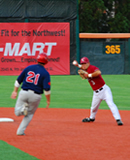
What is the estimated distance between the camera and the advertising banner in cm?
2691

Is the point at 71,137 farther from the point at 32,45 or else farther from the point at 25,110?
the point at 32,45

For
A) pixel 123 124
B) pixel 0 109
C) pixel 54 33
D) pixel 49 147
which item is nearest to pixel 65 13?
pixel 54 33

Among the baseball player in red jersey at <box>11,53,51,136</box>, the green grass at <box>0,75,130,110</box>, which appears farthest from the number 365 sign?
the baseball player in red jersey at <box>11,53,51,136</box>

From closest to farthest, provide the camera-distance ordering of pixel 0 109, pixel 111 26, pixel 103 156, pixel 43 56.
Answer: pixel 103 156 → pixel 43 56 → pixel 0 109 → pixel 111 26

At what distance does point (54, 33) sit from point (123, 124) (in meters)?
17.4

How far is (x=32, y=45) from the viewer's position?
88.3ft

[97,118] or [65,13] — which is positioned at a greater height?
[65,13]

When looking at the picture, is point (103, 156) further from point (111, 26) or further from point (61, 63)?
point (111, 26)

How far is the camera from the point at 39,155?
6.90 m

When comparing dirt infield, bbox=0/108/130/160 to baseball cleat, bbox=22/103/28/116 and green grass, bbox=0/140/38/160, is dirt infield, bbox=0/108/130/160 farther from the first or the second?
baseball cleat, bbox=22/103/28/116

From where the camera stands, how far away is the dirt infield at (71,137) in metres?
7.05

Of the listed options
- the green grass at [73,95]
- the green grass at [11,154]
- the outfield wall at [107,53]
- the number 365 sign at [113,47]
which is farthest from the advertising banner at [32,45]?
the green grass at [11,154]

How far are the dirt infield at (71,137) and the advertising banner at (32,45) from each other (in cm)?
1497

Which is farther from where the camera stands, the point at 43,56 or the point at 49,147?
the point at 43,56
